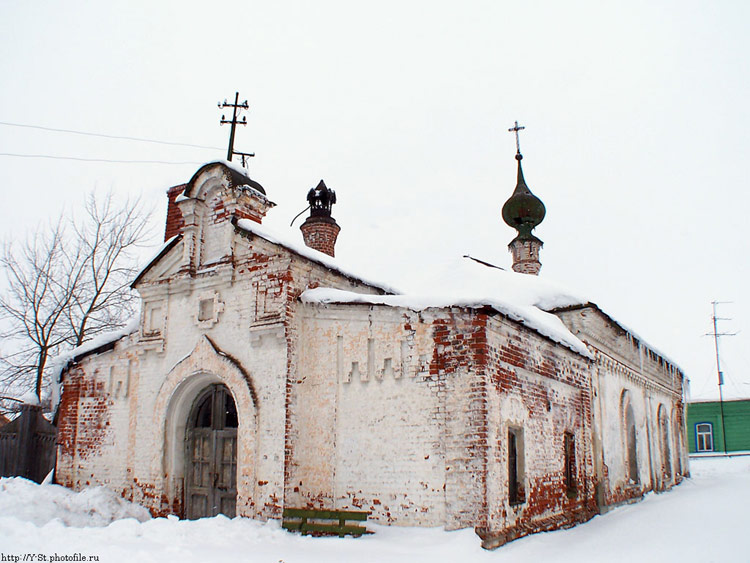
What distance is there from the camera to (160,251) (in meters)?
11.2

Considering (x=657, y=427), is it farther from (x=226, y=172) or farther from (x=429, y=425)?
(x=226, y=172)

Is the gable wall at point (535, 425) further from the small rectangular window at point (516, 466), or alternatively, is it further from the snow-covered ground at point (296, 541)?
the snow-covered ground at point (296, 541)

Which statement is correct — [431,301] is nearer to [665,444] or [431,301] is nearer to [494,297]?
[494,297]

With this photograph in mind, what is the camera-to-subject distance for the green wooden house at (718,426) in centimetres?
2977

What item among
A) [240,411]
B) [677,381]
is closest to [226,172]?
[240,411]

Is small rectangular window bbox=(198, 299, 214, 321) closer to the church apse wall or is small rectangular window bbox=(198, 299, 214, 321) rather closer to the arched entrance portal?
the arched entrance portal

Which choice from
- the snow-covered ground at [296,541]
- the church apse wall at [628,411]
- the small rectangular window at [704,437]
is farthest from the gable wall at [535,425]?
the small rectangular window at [704,437]

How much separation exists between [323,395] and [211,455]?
2.30m

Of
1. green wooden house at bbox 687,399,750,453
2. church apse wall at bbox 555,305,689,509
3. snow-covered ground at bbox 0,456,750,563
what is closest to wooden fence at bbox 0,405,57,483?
snow-covered ground at bbox 0,456,750,563

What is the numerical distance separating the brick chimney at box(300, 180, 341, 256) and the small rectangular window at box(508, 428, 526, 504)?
23.0 ft

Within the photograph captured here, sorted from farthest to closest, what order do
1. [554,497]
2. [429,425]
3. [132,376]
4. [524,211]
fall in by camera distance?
[524,211] < [132,376] < [554,497] < [429,425]

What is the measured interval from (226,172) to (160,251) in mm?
1994

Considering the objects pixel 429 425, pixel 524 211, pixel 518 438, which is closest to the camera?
pixel 429 425

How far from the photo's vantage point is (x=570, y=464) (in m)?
10.7
